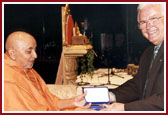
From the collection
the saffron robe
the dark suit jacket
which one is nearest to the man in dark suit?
the dark suit jacket

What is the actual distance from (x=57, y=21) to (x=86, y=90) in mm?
3031

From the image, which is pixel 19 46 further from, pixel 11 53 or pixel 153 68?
pixel 153 68

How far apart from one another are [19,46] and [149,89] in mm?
1463

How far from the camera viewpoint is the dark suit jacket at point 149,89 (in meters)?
2.00

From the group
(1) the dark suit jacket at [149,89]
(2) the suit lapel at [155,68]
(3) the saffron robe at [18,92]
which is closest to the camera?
(3) the saffron robe at [18,92]

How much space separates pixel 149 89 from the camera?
2139 millimetres

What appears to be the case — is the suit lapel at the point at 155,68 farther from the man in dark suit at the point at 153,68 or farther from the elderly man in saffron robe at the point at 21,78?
the elderly man in saffron robe at the point at 21,78

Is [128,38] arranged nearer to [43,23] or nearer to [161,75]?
[43,23]

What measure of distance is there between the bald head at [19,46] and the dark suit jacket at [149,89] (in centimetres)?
118

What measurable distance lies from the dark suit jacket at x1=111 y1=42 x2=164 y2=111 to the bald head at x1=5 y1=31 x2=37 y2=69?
1184 mm

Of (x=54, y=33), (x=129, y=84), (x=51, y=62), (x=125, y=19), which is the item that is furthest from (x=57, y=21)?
(x=125, y=19)

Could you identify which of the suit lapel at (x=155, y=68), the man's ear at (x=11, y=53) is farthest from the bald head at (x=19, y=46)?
the suit lapel at (x=155, y=68)

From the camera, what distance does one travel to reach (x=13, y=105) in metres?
1.84

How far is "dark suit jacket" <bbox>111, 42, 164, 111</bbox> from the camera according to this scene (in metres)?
2.00
